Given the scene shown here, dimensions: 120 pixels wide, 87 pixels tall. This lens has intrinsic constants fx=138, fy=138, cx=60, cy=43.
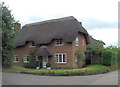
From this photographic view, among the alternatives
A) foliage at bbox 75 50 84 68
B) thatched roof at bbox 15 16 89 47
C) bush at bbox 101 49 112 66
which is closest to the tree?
thatched roof at bbox 15 16 89 47

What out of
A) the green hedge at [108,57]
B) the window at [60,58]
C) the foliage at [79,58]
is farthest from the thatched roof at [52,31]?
the green hedge at [108,57]

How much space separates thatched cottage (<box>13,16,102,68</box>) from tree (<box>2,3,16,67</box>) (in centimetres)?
498

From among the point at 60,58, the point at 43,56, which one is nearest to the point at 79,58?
the point at 60,58

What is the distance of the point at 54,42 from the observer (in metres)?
23.0

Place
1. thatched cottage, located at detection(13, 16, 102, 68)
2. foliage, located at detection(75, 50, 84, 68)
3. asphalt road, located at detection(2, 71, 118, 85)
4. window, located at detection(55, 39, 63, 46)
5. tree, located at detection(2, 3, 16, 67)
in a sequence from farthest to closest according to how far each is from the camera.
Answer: foliage, located at detection(75, 50, 84, 68) < window, located at detection(55, 39, 63, 46) < thatched cottage, located at detection(13, 16, 102, 68) < tree, located at detection(2, 3, 16, 67) < asphalt road, located at detection(2, 71, 118, 85)

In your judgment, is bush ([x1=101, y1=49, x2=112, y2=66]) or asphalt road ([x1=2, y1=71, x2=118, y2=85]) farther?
bush ([x1=101, y1=49, x2=112, y2=66])

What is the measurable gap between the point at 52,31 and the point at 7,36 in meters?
8.01

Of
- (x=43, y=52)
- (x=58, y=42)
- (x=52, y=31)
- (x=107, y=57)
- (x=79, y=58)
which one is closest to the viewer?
(x=43, y=52)

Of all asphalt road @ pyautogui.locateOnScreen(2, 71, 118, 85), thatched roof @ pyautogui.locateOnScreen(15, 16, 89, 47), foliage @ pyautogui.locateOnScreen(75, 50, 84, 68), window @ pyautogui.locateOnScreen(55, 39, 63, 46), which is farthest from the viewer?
foliage @ pyautogui.locateOnScreen(75, 50, 84, 68)

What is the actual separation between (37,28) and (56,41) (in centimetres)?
598

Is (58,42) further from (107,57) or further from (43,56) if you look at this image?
(107,57)

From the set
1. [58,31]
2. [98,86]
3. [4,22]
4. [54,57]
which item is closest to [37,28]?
[58,31]

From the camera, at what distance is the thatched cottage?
854 inches

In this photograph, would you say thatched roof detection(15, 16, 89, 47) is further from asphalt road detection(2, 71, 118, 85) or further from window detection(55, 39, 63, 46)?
asphalt road detection(2, 71, 118, 85)
